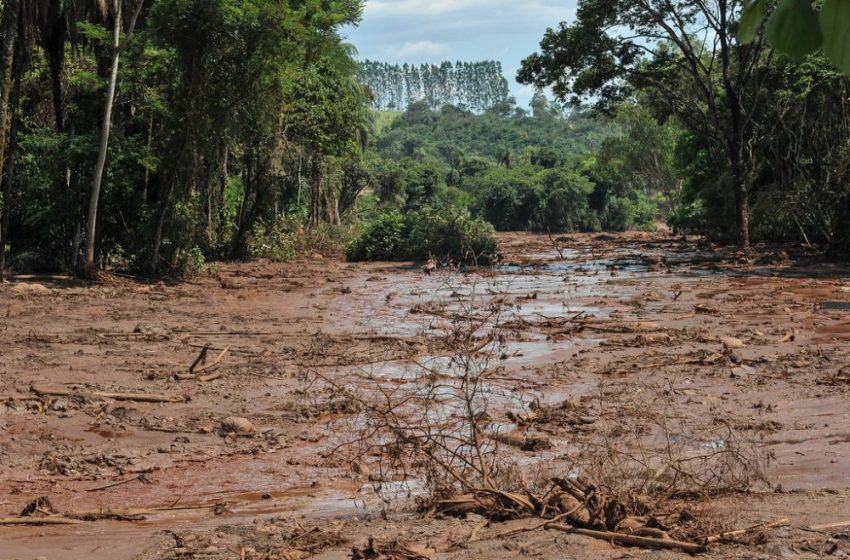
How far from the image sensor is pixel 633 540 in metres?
4.10

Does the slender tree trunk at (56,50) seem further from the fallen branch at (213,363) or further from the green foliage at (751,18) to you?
the green foliage at (751,18)

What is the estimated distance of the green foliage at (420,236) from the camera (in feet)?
98.2

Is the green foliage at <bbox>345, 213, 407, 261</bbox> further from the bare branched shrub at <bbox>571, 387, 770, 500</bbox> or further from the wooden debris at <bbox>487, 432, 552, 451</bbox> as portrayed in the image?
the wooden debris at <bbox>487, 432, 552, 451</bbox>

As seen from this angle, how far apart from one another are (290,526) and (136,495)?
4.94 ft

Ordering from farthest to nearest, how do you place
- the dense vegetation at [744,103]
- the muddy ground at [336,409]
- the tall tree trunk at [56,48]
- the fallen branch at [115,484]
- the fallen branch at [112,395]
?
the dense vegetation at [744,103], the tall tree trunk at [56,48], the fallen branch at [112,395], the fallen branch at [115,484], the muddy ground at [336,409]

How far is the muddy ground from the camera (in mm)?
4617

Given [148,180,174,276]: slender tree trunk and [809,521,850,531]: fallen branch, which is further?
[148,180,174,276]: slender tree trunk

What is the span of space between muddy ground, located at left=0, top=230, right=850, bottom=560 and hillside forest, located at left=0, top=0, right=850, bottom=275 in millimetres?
3308

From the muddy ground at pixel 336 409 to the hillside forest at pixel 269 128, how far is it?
130 inches

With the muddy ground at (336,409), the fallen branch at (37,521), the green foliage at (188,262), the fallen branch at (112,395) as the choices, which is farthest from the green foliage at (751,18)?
the green foliage at (188,262)

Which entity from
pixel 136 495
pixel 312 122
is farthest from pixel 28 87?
pixel 136 495

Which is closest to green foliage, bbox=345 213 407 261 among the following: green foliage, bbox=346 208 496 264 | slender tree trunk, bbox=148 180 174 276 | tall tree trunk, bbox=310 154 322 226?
green foliage, bbox=346 208 496 264

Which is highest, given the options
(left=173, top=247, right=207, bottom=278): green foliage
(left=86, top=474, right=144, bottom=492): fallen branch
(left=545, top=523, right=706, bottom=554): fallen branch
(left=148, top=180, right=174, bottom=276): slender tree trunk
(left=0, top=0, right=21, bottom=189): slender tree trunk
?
(left=0, top=0, right=21, bottom=189): slender tree trunk

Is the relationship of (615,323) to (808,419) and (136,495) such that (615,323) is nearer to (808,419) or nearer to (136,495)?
(808,419)
